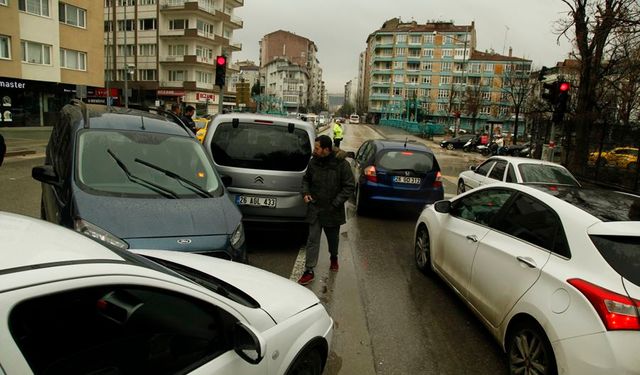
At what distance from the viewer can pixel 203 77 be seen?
208 feet

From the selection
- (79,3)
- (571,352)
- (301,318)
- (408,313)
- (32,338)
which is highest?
(79,3)

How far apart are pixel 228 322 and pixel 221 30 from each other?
67.3 meters

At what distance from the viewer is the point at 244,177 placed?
6.46 metres

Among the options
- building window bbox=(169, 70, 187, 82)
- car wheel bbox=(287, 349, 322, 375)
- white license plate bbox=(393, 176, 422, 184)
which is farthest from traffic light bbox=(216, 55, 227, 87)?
building window bbox=(169, 70, 187, 82)

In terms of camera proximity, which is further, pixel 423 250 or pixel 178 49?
pixel 178 49

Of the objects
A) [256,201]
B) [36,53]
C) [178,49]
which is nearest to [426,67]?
[178,49]

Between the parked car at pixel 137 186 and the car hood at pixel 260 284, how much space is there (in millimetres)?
813

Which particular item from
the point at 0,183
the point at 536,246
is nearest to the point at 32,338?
the point at 536,246

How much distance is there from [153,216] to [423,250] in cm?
345

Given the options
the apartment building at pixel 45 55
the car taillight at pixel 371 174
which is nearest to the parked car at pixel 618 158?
the car taillight at pixel 371 174

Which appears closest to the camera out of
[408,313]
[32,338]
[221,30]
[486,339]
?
[32,338]

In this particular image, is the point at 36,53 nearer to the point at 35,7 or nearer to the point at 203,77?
the point at 35,7

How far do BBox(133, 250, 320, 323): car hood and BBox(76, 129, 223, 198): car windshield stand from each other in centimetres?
165

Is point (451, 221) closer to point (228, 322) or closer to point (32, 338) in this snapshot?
point (228, 322)
